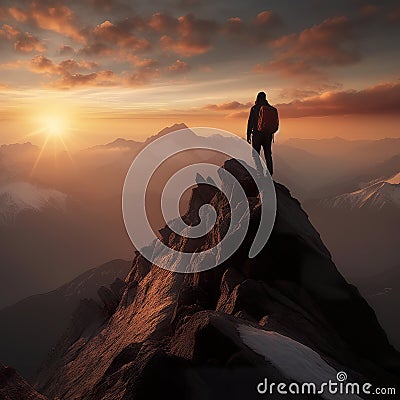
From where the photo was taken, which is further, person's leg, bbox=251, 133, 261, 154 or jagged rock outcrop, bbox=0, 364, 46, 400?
person's leg, bbox=251, 133, 261, 154

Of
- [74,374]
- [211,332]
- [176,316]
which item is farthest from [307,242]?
[74,374]

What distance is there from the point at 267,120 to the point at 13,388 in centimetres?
2051

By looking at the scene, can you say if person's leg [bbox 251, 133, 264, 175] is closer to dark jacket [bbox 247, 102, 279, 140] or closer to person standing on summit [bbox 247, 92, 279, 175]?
person standing on summit [bbox 247, 92, 279, 175]

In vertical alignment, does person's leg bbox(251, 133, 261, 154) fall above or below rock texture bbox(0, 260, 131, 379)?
above

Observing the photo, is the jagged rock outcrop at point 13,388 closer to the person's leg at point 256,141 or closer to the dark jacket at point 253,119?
the person's leg at point 256,141

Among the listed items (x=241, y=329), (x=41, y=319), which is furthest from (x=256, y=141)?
(x=41, y=319)

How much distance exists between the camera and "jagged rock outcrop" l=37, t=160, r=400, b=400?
1006cm

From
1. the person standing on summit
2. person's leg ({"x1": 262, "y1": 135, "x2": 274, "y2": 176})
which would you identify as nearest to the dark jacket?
the person standing on summit

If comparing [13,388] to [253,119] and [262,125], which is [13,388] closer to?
[262,125]

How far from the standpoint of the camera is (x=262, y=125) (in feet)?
78.7

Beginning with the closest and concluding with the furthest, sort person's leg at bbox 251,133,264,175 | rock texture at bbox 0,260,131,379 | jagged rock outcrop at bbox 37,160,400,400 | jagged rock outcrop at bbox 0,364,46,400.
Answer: jagged rock outcrop at bbox 37,160,400,400
jagged rock outcrop at bbox 0,364,46,400
person's leg at bbox 251,133,264,175
rock texture at bbox 0,260,131,379

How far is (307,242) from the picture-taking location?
898 inches

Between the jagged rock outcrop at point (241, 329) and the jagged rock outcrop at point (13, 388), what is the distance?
243 centimetres

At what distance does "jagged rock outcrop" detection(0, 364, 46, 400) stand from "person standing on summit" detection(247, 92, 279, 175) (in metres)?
19.3
